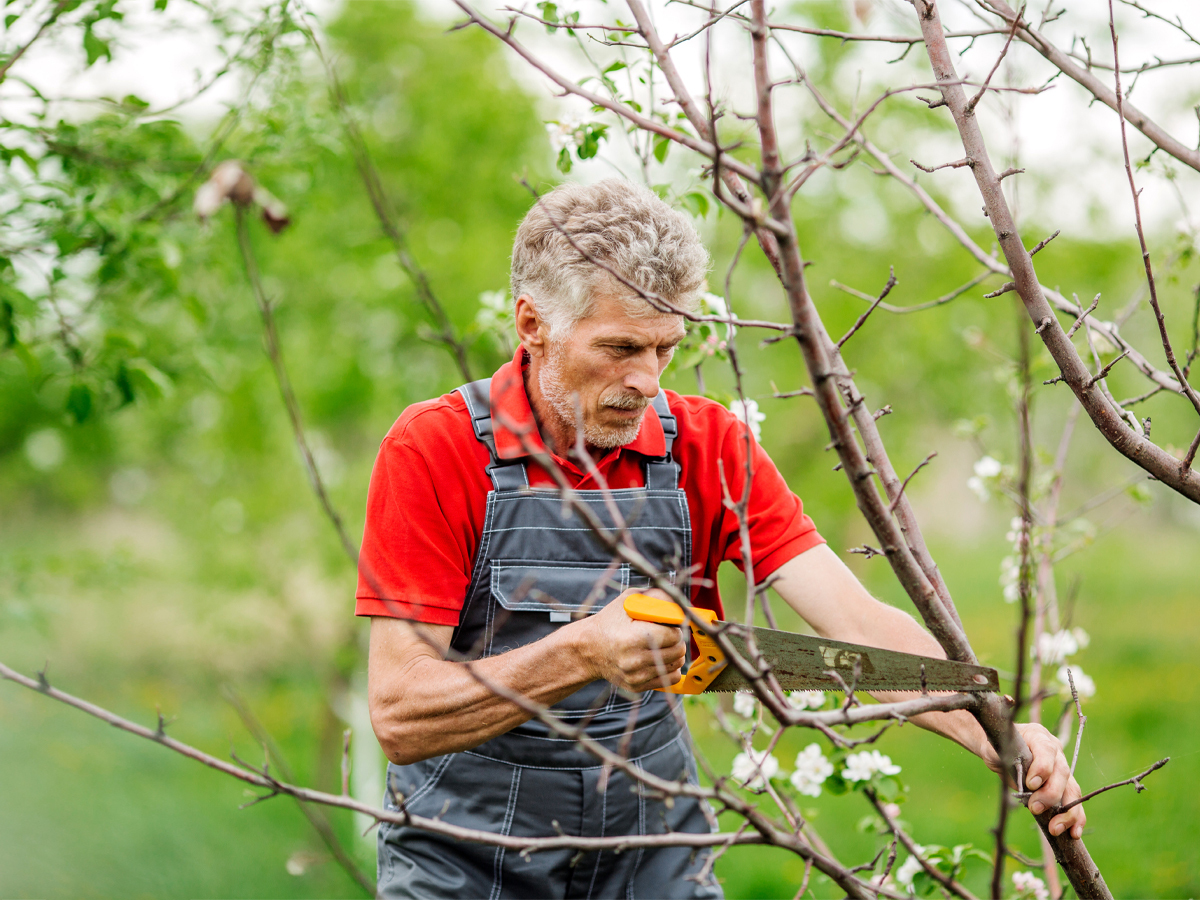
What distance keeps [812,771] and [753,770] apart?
23 centimetres

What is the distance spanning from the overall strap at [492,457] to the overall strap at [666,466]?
336 millimetres

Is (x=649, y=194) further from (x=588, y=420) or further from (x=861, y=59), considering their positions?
(x=861, y=59)

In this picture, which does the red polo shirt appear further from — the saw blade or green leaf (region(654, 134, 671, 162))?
green leaf (region(654, 134, 671, 162))

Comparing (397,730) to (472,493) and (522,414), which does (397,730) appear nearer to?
(472,493)

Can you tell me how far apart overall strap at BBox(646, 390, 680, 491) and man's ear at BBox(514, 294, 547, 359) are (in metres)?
0.33

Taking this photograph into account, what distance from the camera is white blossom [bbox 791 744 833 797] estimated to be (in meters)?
2.33

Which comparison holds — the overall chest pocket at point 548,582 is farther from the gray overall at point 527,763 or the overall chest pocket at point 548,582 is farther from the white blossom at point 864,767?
the white blossom at point 864,767

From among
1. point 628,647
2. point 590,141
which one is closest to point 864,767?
point 628,647

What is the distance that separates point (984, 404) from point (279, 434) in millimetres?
6784

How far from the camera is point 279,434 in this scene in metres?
8.18

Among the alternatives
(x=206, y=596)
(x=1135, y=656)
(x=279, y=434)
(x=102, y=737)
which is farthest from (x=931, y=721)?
(x=1135, y=656)

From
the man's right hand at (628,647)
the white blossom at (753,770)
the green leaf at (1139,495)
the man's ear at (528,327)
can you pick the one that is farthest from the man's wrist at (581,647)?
the green leaf at (1139,495)

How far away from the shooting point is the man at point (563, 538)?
2.27 m

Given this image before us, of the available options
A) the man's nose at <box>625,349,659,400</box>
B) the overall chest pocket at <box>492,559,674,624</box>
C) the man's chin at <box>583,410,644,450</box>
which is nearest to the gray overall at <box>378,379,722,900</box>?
the overall chest pocket at <box>492,559,674,624</box>
